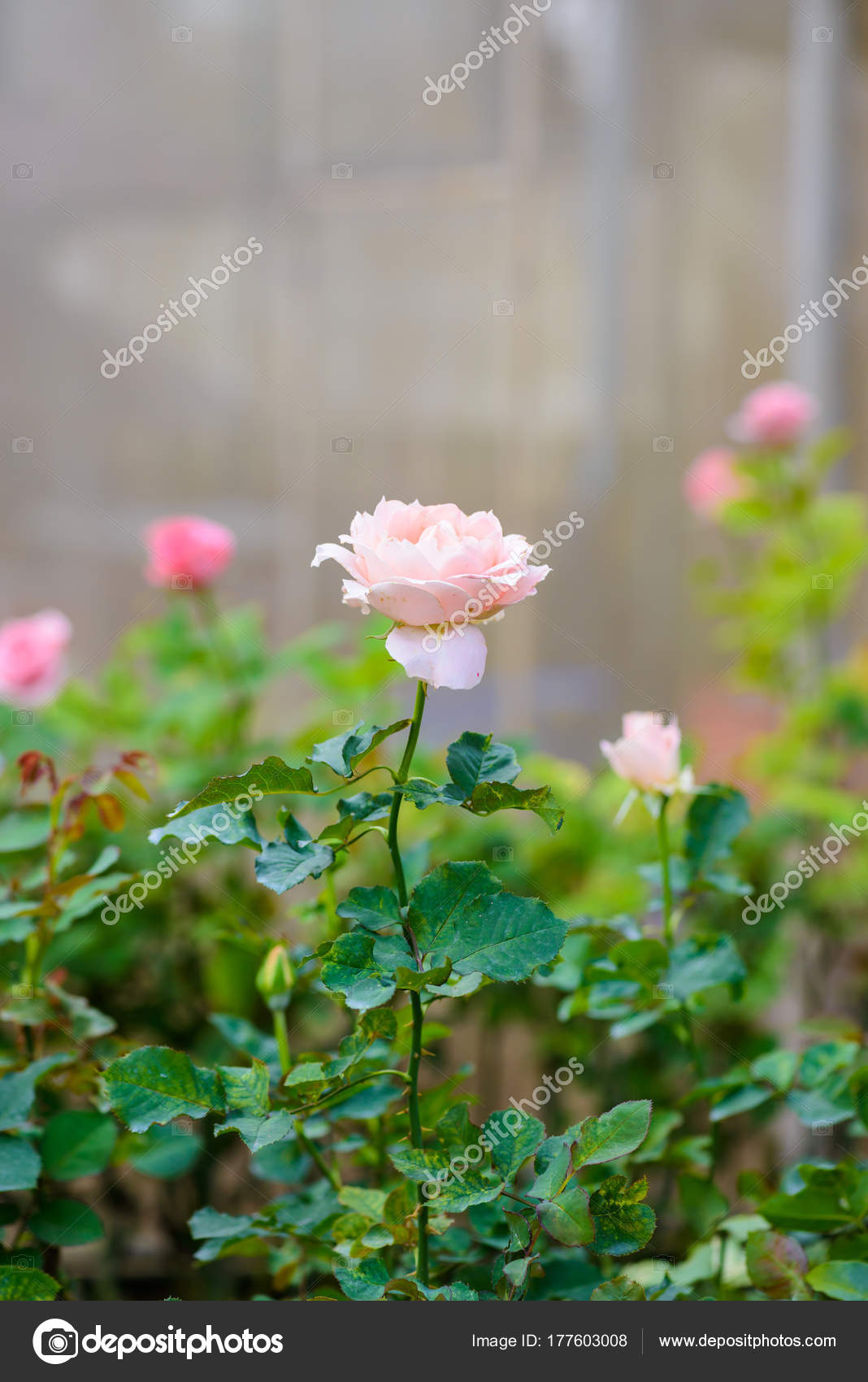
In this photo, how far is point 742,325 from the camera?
2.15m

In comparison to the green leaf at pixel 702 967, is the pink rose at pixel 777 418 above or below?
above

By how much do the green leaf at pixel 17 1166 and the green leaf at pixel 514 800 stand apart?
0.92 feet

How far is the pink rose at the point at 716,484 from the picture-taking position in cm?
164

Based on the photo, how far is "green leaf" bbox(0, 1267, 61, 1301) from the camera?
1.69 ft

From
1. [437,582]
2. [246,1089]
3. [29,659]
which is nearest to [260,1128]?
[246,1089]

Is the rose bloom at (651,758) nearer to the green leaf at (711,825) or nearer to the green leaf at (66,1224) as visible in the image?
the green leaf at (711,825)

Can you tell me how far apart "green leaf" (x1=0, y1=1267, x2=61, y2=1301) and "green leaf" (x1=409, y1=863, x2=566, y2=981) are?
0.25 metres

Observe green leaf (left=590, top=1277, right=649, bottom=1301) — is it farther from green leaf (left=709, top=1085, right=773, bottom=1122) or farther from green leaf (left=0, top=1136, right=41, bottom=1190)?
green leaf (left=0, top=1136, right=41, bottom=1190)

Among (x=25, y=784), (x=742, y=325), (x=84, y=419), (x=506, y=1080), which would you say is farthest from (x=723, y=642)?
(x=25, y=784)

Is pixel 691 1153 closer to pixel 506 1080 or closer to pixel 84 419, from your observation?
pixel 506 1080

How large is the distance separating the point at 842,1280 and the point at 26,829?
0.53 metres

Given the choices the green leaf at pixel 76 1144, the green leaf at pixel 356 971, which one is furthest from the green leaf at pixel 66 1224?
the green leaf at pixel 356 971

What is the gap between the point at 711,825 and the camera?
678 millimetres

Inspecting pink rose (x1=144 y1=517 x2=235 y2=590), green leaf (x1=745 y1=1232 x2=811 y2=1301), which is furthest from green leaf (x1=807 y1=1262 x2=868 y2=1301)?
pink rose (x1=144 y1=517 x2=235 y2=590)
